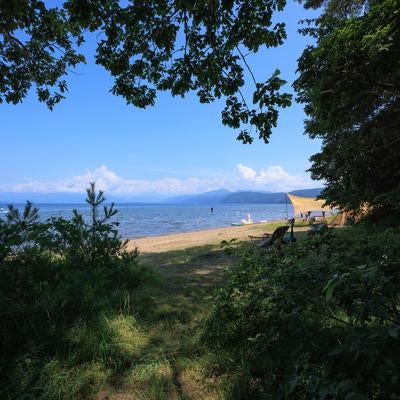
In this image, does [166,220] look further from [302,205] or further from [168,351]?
[168,351]

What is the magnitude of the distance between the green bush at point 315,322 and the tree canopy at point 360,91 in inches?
115

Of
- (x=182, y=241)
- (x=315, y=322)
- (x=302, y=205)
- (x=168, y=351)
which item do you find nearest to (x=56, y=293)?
(x=168, y=351)

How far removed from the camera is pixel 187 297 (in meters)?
5.18

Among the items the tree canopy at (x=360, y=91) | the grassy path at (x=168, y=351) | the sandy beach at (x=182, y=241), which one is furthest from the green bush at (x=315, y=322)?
the sandy beach at (x=182, y=241)

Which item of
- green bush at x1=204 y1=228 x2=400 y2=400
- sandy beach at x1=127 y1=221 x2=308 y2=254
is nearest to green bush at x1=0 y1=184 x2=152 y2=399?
green bush at x1=204 y1=228 x2=400 y2=400

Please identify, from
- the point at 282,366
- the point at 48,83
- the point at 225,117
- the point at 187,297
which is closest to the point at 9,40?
the point at 48,83

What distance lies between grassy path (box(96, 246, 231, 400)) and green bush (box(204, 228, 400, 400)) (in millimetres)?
270

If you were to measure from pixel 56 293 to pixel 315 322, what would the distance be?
117 inches

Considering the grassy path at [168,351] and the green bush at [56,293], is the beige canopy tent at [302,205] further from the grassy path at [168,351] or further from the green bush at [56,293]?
the green bush at [56,293]

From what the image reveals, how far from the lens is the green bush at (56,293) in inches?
119

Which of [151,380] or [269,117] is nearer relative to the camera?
[151,380]

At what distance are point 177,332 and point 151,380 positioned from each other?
986 mm

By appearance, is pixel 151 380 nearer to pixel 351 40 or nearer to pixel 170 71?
pixel 170 71

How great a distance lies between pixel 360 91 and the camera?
237 inches
